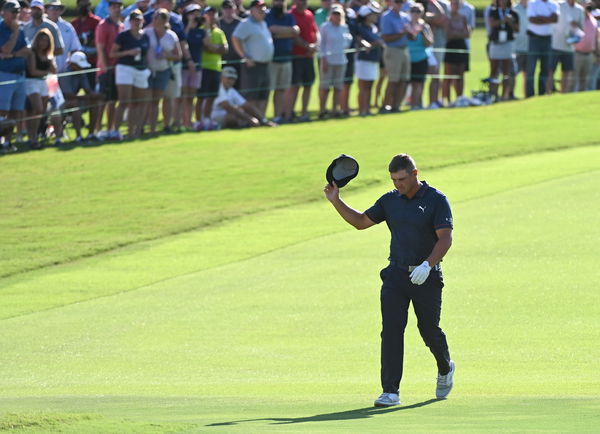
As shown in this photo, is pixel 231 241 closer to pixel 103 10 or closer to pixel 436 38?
pixel 103 10

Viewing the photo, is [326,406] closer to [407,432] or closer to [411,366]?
[407,432]

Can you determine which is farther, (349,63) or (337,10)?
(349,63)

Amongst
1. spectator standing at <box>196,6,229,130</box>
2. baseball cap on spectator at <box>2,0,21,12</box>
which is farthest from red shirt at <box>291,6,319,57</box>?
baseball cap on spectator at <box>2,0,21,12</box>

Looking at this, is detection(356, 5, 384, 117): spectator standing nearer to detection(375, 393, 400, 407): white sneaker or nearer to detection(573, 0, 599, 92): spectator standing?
detection(573, 0, 599, 92): spectator standing

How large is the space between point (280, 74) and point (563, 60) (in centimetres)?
717

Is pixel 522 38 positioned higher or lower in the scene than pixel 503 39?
lower

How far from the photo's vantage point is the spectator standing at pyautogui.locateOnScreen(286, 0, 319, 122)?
89.5 ft

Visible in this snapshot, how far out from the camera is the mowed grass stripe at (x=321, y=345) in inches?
353

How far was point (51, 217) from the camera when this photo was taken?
66.7ft

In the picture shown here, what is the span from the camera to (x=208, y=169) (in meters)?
23.3

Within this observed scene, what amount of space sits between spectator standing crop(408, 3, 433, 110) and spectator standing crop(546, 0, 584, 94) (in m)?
3.04

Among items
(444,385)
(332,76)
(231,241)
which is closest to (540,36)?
(332,76)

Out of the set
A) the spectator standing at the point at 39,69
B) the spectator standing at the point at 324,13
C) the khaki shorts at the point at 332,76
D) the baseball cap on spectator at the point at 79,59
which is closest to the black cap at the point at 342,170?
the spectator standing at the point at 39,69

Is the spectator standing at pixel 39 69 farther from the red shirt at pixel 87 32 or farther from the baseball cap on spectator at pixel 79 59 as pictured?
the red shirt at pixel 87 32
